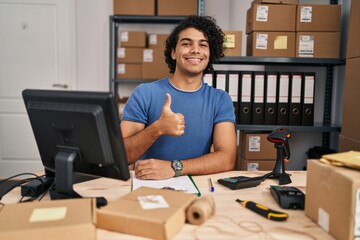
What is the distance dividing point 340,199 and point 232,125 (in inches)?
36.7

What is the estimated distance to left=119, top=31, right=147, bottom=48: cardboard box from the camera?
282 centimetres

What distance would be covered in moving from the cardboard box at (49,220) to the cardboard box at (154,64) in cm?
211

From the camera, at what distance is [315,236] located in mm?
811

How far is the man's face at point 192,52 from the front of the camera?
5.65ft

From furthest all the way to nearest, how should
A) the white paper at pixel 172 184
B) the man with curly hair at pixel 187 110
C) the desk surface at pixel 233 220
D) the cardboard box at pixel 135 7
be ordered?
the cardboard box at pixel 135 7 < the man with curly hair at pixel 187 110 < the white paper at pixel 172 184 < the desk surface at pixel 233 220

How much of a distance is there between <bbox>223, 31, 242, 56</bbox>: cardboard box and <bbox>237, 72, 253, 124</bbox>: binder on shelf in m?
0.16

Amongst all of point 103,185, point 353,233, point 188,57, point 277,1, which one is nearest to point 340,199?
point 353,233

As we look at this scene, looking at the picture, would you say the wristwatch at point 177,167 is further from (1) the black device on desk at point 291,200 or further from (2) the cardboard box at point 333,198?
(2) the cardboard box at point 333,198

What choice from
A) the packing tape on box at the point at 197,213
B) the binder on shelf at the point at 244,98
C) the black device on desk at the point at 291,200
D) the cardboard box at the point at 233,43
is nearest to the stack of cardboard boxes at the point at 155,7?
the cardboard box at the point at 233,43

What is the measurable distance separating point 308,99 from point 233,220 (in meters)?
1.61

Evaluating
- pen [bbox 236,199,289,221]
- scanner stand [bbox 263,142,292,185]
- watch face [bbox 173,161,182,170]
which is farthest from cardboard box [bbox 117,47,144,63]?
pen [bbox 236,199,289,221]

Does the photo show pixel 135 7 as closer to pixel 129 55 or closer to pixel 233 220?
pixel 129 55

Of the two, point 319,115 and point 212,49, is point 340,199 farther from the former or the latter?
point 319,115

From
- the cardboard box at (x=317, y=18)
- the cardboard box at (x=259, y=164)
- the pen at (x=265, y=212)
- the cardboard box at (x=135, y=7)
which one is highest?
the cardboard box at (x=135, y=7)
